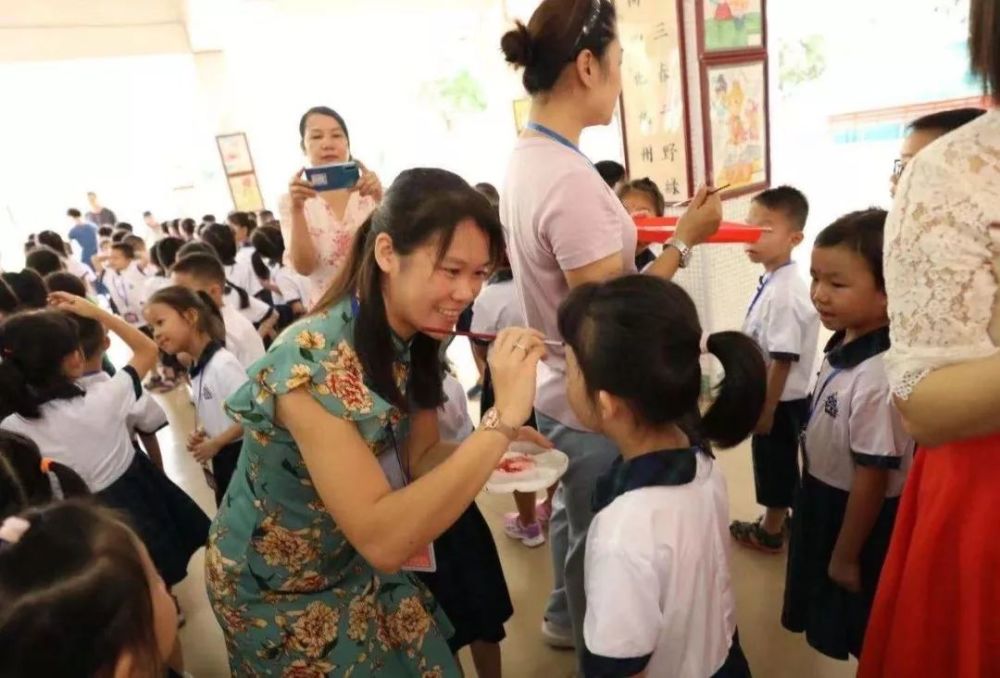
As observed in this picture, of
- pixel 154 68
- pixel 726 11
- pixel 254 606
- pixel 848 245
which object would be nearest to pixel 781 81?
pixel 726 11

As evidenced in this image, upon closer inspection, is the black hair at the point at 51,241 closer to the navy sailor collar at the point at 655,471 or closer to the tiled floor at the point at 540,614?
the tiled floor at the point at 540,614

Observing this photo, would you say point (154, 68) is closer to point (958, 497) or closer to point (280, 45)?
point (280, 45)

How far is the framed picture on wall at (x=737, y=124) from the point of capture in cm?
265

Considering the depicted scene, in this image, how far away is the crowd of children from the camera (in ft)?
2.61

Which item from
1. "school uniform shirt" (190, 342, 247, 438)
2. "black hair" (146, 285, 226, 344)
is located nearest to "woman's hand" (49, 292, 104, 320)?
"black hair" (146, 285, 226, 344)

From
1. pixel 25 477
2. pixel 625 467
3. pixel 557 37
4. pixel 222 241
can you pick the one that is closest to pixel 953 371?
pixel 625 467

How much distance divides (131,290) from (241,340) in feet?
9.42

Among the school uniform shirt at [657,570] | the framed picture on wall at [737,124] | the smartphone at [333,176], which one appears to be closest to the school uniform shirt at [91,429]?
the smartphone at [333,176]

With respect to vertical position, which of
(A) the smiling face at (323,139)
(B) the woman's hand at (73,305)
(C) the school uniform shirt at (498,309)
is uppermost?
(A) the smiling face at (323,139)

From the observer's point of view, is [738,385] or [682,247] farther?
[682,247]

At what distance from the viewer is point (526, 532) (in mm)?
2398

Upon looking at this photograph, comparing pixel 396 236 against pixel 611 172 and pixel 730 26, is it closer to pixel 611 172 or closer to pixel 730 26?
pixel 611 172

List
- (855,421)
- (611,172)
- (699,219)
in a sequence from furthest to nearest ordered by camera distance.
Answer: (611,172)
(699,219)
(855,421)

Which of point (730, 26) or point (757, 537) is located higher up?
point (730, 26)
